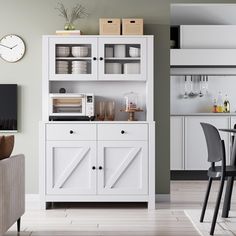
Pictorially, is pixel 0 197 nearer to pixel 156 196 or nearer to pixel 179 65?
pixel 156 196

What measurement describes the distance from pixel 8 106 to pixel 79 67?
0.88m

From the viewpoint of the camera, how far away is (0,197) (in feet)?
11.8

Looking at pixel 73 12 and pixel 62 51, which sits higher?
pixel 73 12

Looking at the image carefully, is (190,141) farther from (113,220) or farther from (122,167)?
(113,220)

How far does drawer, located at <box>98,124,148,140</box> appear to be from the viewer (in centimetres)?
539

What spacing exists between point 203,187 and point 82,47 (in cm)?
276

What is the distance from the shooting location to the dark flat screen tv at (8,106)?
5691mm

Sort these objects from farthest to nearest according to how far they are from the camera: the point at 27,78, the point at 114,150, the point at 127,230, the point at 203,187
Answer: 1. the point at 203,187
2. the point at 27,78
3. the point at 114,150
4. the point at 127,230

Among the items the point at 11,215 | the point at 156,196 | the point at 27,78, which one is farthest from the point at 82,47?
the point at 11,215

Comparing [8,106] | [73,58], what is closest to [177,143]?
[73,58]

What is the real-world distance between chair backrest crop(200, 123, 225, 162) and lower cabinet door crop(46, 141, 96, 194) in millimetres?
1312

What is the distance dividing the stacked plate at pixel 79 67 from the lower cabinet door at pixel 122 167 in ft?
2.50

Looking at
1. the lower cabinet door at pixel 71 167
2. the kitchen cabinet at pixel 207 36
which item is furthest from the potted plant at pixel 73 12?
the kitchen cabinet at pixel 207 36

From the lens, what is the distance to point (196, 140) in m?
7.88
